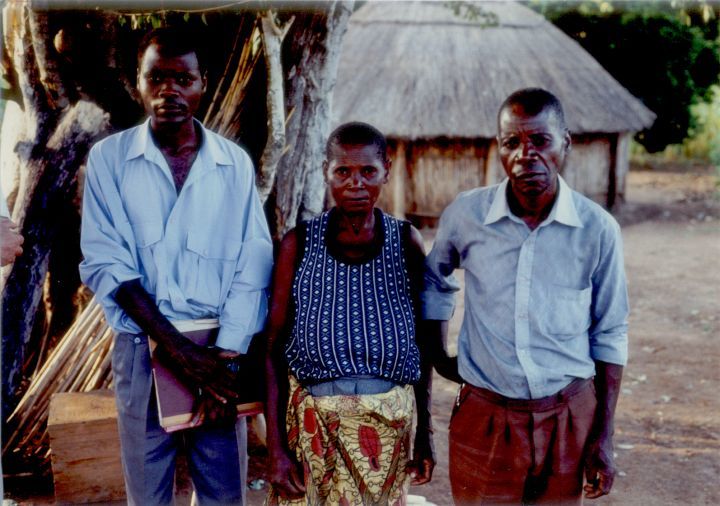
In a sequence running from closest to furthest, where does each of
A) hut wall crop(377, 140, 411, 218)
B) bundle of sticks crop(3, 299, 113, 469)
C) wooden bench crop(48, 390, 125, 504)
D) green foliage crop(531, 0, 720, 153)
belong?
wooden bench crop(48, 390, 125, 504), bundle of sticks crop(3, 299, 113, 469), hut wall crop(377, 140, 411, 218), green foliage crop(531, 0, 720, 153)

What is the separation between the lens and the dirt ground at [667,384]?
164 inches

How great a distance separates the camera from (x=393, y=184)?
12070 mm

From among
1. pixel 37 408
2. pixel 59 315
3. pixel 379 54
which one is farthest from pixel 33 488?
pixel 379 54

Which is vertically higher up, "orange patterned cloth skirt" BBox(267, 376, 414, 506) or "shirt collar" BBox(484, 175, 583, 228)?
"shirt collar" BBox(484, 175, 583, 228)

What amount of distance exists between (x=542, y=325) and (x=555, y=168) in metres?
0.46

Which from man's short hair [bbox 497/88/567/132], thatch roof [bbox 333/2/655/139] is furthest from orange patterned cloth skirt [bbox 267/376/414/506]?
thatch roof [bbox 333/2/655/139]

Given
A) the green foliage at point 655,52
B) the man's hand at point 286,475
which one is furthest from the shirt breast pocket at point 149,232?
the green foliage at point 655,52

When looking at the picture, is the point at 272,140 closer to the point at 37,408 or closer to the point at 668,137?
the point at 37,408

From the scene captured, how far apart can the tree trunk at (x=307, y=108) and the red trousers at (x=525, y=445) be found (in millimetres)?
2050

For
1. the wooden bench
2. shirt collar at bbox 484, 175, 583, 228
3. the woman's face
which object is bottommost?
the wooden bench

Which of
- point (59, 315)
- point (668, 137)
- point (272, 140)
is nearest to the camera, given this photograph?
point (272, 140)

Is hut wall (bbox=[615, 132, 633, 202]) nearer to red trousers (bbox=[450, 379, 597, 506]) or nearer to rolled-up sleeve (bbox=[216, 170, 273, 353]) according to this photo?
red trousers (bbox=[450, 379, 597, 506])

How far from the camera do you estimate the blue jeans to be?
7.98ft

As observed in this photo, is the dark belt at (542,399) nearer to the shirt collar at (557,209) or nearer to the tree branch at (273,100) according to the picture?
the shirt collar at (557,209)
